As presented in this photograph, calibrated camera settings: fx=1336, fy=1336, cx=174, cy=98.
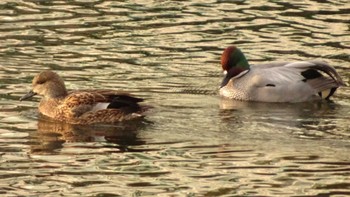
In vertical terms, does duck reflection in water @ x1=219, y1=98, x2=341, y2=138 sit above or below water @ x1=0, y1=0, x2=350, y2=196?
below

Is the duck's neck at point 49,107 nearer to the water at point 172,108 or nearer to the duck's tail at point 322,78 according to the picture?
the water at point 172,108

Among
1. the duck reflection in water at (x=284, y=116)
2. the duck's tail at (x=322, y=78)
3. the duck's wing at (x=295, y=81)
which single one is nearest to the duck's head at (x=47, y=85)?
the duck reflection in water at (x=284, y=116)

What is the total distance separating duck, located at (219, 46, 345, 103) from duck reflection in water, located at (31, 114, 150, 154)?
2.21 meters

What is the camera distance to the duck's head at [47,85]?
56.2 feet

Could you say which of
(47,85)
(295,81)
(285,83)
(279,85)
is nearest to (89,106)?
(47,85)

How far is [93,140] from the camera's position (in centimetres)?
1555

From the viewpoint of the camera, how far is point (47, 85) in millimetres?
17172

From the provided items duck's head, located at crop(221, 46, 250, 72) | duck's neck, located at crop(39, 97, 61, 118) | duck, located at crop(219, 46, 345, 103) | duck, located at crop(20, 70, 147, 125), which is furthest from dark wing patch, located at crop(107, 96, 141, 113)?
duck's head, located at crop(221, 46, 250, 72)

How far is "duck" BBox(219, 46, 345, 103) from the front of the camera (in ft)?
60.0

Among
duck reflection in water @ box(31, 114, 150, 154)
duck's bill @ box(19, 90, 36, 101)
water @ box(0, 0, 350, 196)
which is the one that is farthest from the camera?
duck's bill @ box(19, 90, 36, 101)

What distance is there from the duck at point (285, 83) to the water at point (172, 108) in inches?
8.9

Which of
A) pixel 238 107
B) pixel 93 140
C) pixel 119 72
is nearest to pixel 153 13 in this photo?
pixel 119 72

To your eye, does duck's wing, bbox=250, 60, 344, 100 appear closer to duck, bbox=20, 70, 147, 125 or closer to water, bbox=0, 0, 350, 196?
water, bbox=0, 0, 350, 196

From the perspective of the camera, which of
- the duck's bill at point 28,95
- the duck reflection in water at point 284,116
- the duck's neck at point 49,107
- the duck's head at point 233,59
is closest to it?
the duck reflection in water at point 284,116
